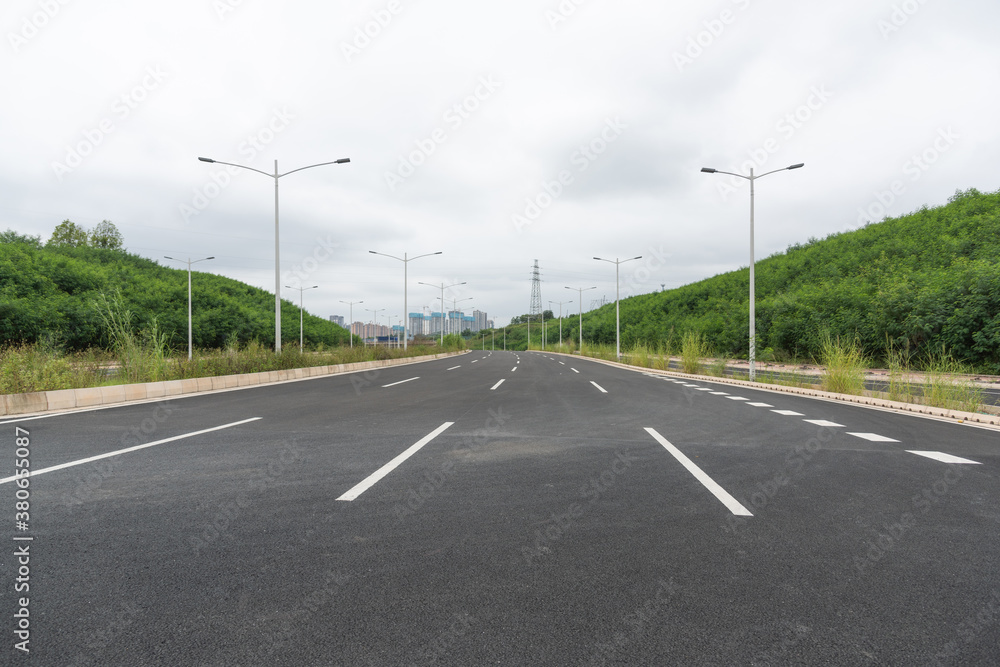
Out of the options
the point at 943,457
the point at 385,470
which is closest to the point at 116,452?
the point at 385,470

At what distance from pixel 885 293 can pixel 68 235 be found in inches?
3813

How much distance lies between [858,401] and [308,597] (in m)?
13.3

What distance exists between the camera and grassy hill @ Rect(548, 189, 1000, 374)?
878 inches

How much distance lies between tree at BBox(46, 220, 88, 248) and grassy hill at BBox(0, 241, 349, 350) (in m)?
4.60

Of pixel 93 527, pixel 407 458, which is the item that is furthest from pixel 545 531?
pixel 93 527

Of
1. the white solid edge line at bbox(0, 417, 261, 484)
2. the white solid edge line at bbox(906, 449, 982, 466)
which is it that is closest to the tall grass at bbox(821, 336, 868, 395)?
the white solid edge line at bbox(906, 449, 982, 466)

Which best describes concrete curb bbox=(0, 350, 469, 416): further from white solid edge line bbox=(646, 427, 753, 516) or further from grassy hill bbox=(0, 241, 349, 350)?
grassy hill bbox=(0, 241, 349, 350)

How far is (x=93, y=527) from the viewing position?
3545 mm

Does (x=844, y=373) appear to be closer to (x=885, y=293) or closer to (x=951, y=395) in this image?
(x=951, y=395)

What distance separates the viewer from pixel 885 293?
27141 mm

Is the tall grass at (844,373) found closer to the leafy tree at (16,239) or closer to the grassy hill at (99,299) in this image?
the grassy hill at (99,299)

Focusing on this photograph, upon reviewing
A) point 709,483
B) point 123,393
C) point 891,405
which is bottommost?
point 891,405

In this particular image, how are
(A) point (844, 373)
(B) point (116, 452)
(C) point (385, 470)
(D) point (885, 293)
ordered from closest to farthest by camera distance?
(C) point (385, 470), (B) point (116, 452), (A) point (844, 373), (D) point (885, 293)

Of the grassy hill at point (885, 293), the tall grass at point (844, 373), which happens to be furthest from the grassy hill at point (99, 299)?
the grassy hill at point (885, 293)
